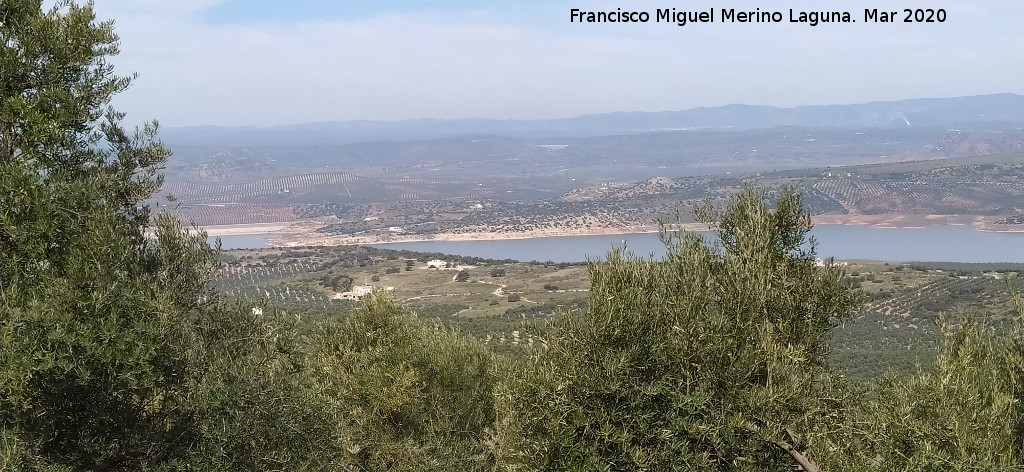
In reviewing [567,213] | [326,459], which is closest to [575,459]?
[326,459]

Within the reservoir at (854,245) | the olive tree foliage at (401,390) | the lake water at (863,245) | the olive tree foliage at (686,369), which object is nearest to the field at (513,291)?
the olive tree foliage at (686,369)

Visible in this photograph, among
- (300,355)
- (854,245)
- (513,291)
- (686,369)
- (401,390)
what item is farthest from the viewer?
(854,245)

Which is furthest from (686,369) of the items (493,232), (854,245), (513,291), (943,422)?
(493,232)

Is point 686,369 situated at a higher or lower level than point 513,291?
higher

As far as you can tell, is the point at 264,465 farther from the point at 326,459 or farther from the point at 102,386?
the point at 102,386

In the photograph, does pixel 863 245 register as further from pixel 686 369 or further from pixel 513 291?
pixel 686 369

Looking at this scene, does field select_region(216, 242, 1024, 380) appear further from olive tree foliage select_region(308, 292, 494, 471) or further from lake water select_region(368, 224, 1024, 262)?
lake water select_region(368, 224, 1024, 262)
